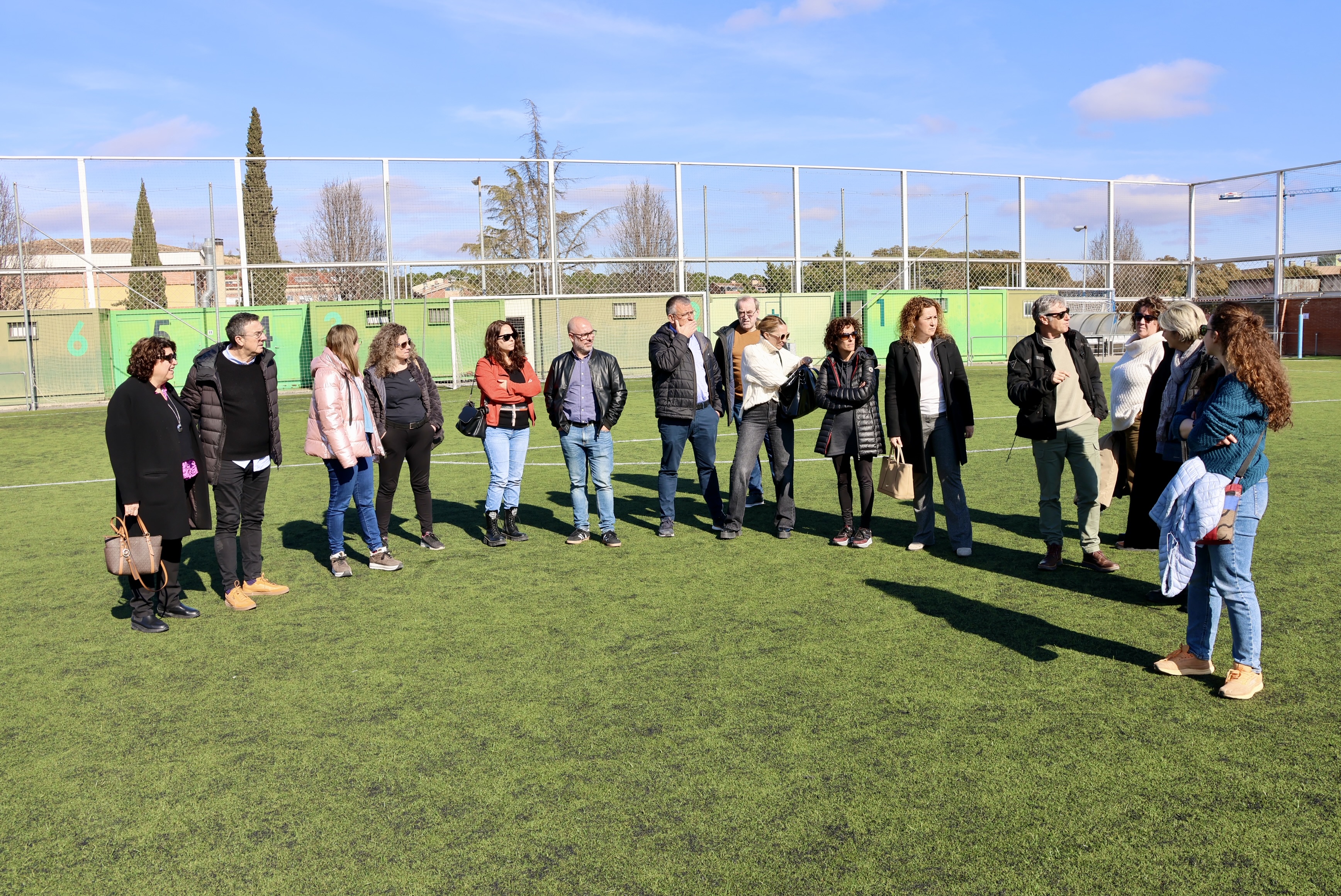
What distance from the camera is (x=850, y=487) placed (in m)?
7.56

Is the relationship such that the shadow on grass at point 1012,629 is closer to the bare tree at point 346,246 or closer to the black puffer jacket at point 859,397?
the black puffer jacket at point 859,397

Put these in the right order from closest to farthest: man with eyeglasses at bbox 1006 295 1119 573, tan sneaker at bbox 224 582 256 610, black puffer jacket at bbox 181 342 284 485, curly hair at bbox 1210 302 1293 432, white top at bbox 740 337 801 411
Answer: curly hair at bbox 1210 302 1293 432, black puffer jacket at bbox 181 342 284 485, tan sneaker at bbox 224 582 256 610, man with eyeglasses at bbox 1006 295 1119 573, white top at bbox 740 337 801 411

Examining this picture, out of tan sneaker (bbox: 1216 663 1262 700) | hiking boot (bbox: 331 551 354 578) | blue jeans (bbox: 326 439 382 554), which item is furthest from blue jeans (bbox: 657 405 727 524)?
tan sneaker (bbox: 1216 663 1262 700)

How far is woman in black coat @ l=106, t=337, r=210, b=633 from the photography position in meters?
5.63

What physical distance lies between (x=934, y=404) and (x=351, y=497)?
13.9ft

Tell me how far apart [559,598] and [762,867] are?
339 cm

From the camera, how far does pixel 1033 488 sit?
9.53m

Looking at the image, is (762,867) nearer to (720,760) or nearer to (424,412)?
(720,760)

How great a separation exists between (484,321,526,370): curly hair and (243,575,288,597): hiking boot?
2341 mm

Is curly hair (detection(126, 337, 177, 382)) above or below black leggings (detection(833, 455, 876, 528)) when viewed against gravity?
above

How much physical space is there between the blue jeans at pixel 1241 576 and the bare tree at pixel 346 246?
23463 mm

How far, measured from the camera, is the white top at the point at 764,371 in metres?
7.84

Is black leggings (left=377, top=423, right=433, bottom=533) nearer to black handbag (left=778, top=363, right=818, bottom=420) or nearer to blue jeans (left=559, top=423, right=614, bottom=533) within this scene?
blue jeans (left=559, top=423, right=614, bottom=533)

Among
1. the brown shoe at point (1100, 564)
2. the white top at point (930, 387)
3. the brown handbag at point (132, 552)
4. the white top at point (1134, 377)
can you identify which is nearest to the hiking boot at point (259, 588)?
the brown handbag at point (132, 552)
